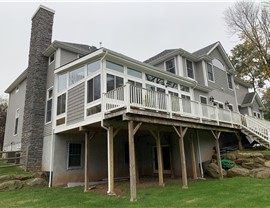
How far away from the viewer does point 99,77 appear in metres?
9.66

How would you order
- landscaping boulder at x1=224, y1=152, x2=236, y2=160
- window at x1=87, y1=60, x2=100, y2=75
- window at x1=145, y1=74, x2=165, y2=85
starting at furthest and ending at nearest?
landscaping boulder at x1=224, y1=152, x2=236, y2=160
window at x1=145, y1=74, x2=165, y2=85
window at x1=87, y1=60, x2=100, y2=75

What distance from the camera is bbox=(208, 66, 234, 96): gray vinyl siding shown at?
17.6 m

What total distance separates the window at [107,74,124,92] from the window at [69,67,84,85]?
1.75m

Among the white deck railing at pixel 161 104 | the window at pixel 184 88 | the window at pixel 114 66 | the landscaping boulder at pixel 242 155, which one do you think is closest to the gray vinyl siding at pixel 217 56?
the window at pixel 184 88

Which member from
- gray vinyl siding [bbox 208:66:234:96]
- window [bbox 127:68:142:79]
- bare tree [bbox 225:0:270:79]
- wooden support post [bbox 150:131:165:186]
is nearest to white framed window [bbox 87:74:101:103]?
window [bbox 127:68:142:79]

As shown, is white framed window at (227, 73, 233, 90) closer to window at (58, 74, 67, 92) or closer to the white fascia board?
the white fascia board

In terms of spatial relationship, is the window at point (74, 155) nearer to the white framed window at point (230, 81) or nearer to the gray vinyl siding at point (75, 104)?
the gray vinyl siding at point (75, 104)

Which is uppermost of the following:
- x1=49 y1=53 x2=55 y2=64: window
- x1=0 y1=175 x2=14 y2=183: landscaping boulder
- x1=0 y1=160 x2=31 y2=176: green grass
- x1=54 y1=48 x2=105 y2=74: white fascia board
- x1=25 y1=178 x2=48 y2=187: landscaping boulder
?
x1=49 y1=53 x2=55 y2=64: window

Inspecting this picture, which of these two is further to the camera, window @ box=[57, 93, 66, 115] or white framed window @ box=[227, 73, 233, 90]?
white framed window @ box=[227, 73, 233, 90]

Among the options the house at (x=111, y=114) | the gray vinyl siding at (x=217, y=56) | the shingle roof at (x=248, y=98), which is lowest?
the house at (x=111, y=114)

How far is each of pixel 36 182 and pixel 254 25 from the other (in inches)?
818

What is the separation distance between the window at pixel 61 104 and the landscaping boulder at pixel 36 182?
351 centimetres

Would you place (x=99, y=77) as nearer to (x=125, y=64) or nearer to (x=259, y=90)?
(x=125, y=64)

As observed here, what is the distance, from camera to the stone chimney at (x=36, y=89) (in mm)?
12352
